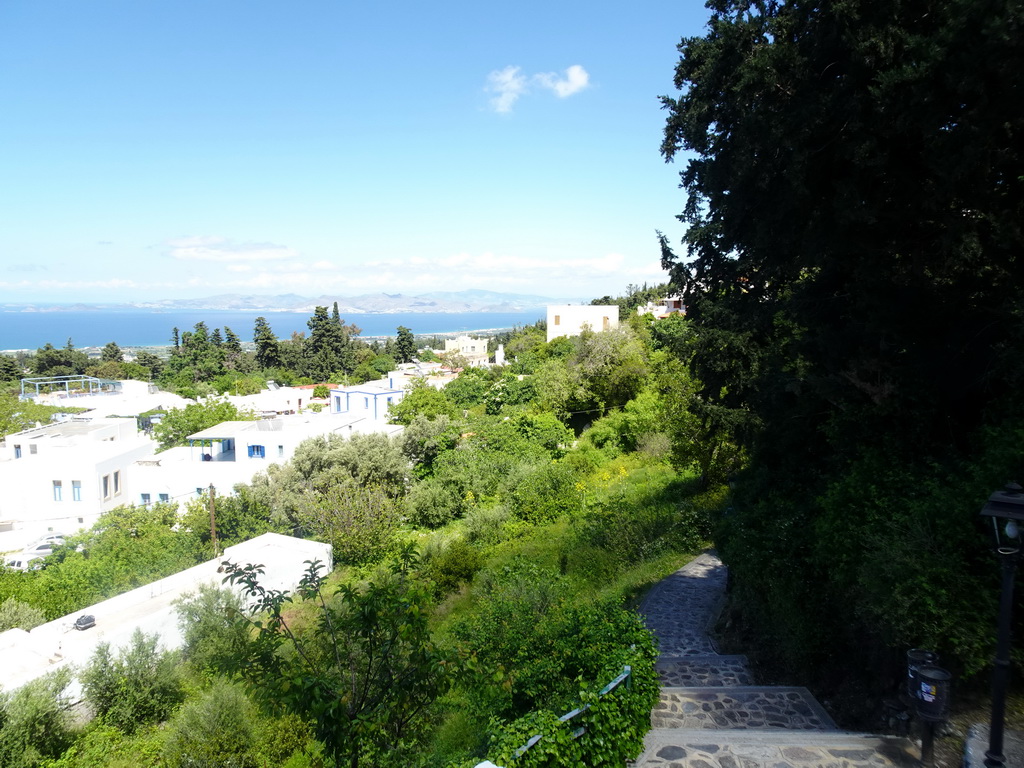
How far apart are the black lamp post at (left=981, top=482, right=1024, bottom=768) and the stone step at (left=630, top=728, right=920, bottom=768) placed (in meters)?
0.73

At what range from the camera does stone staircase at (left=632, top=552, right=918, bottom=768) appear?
4590 millimetres

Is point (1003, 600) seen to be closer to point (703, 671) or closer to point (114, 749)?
point (703, 671)

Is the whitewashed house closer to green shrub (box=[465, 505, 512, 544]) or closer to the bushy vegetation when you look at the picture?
the bushy vegetation

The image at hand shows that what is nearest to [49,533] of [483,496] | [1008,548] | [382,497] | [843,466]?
[382,497]

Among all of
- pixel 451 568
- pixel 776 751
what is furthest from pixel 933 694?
pixel 451 568

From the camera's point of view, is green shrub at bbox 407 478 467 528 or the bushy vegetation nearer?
the bushy vegetation

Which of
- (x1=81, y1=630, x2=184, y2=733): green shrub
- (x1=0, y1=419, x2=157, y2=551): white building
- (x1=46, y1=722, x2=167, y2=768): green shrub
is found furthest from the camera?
(x1=0, y1=419, x2=157, y2=551): white building

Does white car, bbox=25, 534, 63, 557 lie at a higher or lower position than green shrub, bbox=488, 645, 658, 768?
lower

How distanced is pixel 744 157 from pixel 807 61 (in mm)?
1074

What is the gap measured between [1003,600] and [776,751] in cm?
199

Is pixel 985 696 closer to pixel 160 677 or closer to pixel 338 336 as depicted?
pixel 160 677

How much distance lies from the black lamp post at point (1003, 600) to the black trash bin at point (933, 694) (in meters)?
0.32

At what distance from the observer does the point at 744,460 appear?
1417 cm

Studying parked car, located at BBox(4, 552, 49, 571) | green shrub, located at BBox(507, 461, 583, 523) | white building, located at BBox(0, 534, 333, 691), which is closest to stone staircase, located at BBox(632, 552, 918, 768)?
white building, located at BBox(0, 534, 333, 691)
